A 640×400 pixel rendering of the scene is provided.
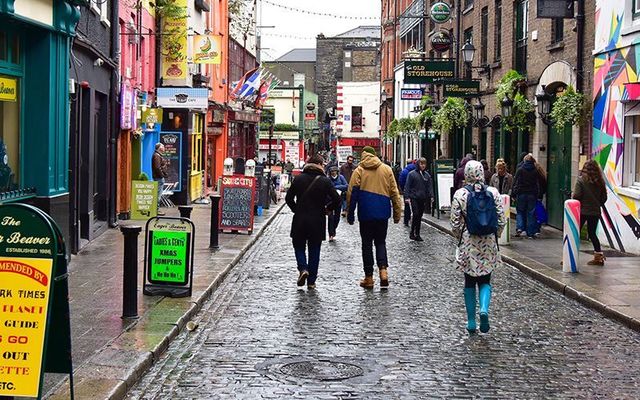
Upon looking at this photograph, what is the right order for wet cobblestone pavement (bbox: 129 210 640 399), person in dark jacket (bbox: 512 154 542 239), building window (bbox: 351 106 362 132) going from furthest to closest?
building window (bbox: 351 106 362 132) < person in dark jacket (bbox: 512 154 542 239) < wet cobblestone pavement (bbox: 129 210 640 399)

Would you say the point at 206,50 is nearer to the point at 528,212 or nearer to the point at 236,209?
the point at 236,209

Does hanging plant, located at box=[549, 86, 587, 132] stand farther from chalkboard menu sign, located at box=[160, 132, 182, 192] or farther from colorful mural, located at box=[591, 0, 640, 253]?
chalkboard menu sign, located at box=[160, 132, 182, 192]

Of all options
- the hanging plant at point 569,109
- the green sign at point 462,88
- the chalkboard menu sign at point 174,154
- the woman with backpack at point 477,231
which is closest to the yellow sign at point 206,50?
the chalkboard menu sign at point 174,154

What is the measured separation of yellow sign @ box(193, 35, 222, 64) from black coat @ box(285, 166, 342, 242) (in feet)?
52.4

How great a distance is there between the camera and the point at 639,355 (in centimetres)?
921

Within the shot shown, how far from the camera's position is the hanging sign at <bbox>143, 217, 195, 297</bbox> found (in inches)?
453

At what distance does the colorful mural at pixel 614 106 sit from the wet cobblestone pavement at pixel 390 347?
4231 mm

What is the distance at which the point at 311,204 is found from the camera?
523 inches

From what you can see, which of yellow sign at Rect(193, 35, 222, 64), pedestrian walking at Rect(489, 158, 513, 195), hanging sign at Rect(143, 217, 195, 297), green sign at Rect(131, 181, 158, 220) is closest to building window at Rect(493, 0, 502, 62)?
pedestrian walking at Rect(489, 158, 513, 195)

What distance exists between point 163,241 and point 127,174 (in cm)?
1271

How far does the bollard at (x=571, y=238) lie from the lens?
1438 centimetres

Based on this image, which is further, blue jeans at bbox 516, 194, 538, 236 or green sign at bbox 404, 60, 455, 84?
green sign at bbox 404, 60, 455, 84

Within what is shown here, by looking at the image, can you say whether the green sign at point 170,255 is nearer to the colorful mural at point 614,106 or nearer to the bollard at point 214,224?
the bollard at point 214,224

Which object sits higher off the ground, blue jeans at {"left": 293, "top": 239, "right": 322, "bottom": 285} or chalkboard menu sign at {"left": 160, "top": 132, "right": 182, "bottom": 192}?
chalkboard menu sign at {"left": 160, "top": 132, "right": 182, "bottom": 192}
